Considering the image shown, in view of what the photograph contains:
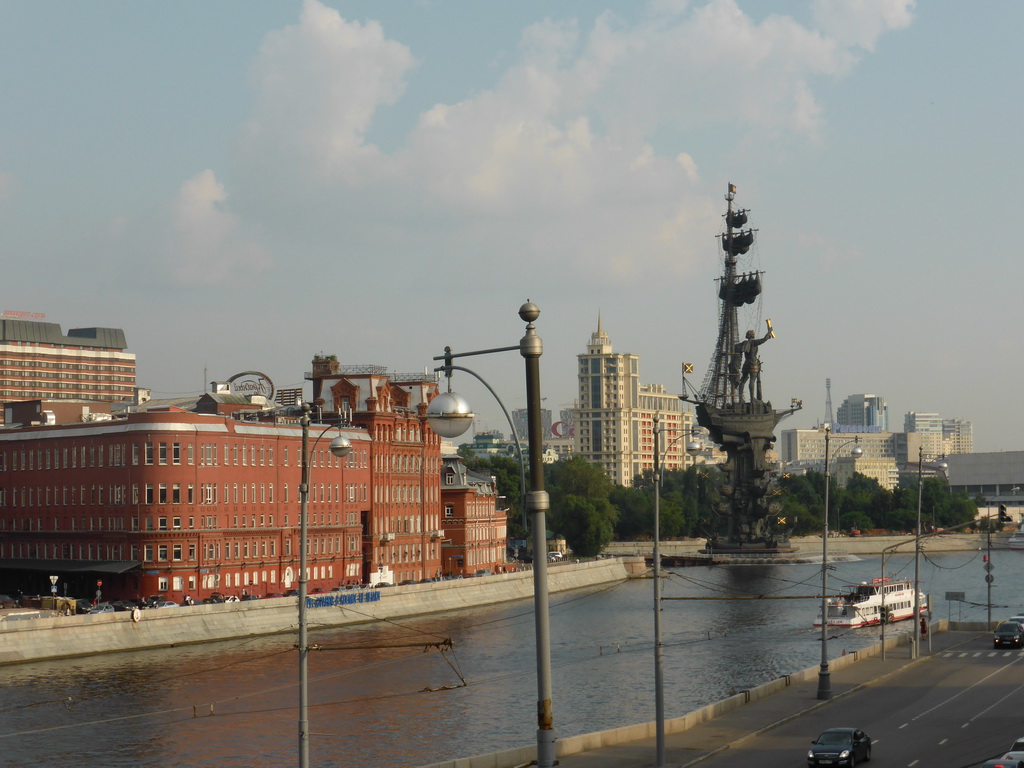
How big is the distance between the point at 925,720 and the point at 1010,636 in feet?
84.1

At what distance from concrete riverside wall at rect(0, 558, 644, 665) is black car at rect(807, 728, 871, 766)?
48567mm

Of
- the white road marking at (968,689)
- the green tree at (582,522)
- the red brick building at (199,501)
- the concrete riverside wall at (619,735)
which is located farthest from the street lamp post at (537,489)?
the green tree at (582,522)

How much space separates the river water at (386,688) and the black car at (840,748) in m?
9.83

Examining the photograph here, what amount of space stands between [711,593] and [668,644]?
47870mm

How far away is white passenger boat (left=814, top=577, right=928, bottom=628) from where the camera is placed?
10431cm

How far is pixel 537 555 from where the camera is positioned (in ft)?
79.2

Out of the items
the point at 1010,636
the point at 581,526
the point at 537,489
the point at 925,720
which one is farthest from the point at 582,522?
the point at 537,489

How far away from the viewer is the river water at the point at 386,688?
5203 cm

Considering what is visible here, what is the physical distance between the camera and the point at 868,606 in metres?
106

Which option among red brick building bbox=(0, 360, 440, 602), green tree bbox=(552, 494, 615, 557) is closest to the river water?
red brick building bbox=(0, 360, 440, 602)

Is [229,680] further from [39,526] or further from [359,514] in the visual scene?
[359,514]

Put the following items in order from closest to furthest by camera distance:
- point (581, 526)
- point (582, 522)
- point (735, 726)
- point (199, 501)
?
point (735, 726) → point (199, 501) → point (582, 522) → point (581, 526)

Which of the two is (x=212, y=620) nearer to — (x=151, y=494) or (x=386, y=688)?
(x=151, y=494)

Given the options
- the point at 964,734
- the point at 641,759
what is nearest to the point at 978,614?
the point at 964,734
